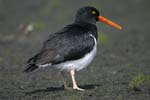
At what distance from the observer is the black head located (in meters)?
12.2

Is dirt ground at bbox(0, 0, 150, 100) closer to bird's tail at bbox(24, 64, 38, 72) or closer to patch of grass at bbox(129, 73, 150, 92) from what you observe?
patch of grass at bbox(129, 73, 150, 92)

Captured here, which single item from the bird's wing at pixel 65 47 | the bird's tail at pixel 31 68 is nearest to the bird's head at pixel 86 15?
the bird's wing at pixel 65 47

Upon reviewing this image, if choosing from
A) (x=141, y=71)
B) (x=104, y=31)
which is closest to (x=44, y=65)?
(x=141, y=71)

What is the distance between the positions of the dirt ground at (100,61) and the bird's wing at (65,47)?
0.62 metres

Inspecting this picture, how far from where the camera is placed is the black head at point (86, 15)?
40.1ft

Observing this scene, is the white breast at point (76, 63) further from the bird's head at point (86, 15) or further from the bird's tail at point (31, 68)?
the bird's head at point (86, 15)

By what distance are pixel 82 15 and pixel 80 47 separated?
1365 mm

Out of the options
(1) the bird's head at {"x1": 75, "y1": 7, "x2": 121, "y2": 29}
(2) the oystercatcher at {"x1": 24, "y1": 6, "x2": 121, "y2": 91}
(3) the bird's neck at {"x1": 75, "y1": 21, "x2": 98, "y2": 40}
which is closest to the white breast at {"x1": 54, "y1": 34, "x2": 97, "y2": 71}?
(2) the oystercatcher at {"x1": 24, "y1": 6, "x2": 121, "y2": 91}

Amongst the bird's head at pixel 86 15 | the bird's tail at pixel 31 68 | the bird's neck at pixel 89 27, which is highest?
the bird's head at pixel 86 15

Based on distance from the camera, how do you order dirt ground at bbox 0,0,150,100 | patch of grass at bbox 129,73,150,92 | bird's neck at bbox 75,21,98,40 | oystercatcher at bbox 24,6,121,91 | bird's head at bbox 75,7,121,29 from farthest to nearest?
bird's head at bbox 75,7,121,29 → bird's neck at bbox 75,21,98,40 → dirt ground at bbox 0,0,150,100 → oystercatcher at bbox 24,6,121,91 → patch of grass at bbox 129,73,150,92

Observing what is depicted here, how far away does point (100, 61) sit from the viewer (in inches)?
604

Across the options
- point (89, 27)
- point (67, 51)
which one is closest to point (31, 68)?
point (67, 51)

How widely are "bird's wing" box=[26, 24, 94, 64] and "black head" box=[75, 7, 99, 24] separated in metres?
0.84

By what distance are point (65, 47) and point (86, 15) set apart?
1655 millimetres
